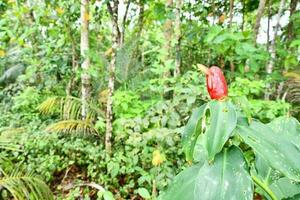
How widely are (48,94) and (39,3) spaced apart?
1.04m

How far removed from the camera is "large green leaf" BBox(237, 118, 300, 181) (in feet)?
2.56

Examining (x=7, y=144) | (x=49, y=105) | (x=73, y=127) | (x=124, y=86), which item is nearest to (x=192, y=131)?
(x=7, y=144)

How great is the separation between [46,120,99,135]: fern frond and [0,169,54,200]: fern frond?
0.71 meters

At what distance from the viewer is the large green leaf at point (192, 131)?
2.90 feet

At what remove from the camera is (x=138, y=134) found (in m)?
2.68

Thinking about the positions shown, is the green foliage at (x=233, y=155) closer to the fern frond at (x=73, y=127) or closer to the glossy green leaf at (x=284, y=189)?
the glossy green leaf at (x=284, y=189)

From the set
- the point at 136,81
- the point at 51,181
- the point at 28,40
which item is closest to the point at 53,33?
the point at 28,40

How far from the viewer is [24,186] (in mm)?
2469

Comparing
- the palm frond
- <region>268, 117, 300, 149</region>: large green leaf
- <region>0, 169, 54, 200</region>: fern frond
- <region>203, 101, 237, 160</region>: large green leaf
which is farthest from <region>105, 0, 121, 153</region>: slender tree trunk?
<region>203, 101, 237, 160</region>: large green leaf

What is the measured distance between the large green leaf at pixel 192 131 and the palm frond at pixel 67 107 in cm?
263

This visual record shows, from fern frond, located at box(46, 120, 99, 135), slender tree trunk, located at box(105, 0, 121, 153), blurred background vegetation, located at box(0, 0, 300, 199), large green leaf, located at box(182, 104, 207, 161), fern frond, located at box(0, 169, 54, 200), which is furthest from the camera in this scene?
fern frond, located at box(46, 120, 99, 135)

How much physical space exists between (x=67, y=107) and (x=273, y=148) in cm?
303

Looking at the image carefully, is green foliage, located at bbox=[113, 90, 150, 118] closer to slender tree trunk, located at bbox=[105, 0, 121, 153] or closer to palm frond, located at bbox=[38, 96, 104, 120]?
slender tree trunk, located at bbox=[105, 0, 121, 153]

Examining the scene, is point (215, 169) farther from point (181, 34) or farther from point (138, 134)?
point (181, 34)
